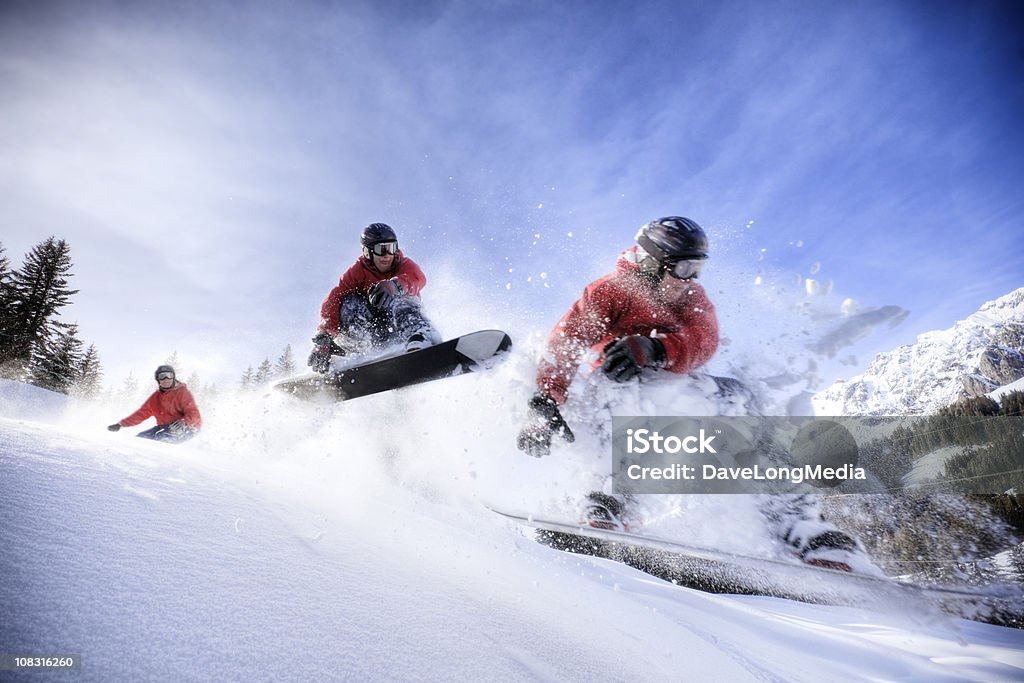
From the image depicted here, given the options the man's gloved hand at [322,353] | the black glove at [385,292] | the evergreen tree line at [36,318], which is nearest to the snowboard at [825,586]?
the black glove at [385,292]

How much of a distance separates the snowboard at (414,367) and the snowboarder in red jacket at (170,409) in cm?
463

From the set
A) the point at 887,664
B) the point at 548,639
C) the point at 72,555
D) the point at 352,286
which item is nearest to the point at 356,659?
the point at 72,555

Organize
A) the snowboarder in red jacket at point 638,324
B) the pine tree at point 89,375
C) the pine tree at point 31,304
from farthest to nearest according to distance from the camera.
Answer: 1. the pine tree at point 89,375
2. the pine tree at point 31,304
3. the snowboarder in red jacket at point 638,324

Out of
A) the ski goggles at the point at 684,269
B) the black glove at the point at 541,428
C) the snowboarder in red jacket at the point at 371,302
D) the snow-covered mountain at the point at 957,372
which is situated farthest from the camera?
the snow-covered mountain at the point at 957,372

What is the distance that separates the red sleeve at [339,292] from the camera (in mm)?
5828

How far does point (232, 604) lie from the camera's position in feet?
3.26

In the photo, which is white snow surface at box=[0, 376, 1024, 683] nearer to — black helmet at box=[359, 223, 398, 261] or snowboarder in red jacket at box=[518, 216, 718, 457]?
snowboarder in red jacket at box=[518, 216, 718, 457]

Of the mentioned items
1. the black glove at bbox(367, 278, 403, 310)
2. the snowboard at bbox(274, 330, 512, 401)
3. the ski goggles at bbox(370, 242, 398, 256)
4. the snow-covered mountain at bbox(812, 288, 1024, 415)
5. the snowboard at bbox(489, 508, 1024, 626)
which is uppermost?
the snow-covered mountain at bbox(812, 288, 1024, 415)

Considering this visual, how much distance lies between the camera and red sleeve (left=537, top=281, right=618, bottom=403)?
4.52m

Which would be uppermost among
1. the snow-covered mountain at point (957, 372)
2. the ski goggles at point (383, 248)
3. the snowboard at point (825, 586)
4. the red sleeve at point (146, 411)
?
the snow-covered mountain at point (957, 372)

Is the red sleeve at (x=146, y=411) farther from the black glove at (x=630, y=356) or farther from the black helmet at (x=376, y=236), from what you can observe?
the black glove at (x=630, y=356)

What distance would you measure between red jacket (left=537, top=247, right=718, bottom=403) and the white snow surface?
72 cm

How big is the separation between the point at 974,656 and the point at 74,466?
5831mm

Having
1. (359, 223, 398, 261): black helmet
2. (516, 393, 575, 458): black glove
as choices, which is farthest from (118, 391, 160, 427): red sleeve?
(516, 393, 575, 458): black glove
